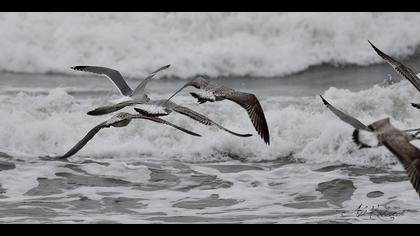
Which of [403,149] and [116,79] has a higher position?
[116,79]

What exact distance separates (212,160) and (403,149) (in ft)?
18.1

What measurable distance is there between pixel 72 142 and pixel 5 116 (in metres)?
1.20

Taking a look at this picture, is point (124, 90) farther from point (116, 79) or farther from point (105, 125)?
point (105, 125)

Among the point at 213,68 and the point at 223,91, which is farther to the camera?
the point at 213,68

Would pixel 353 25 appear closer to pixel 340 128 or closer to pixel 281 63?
pixel 281 63

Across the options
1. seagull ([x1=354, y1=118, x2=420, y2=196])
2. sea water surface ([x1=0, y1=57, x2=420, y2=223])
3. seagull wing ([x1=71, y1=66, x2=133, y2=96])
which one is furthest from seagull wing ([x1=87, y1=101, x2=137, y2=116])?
seagull ([x1=354, y1=118, x2=420, y2=196])

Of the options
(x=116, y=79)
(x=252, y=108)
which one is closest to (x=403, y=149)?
(x=252, y=108)

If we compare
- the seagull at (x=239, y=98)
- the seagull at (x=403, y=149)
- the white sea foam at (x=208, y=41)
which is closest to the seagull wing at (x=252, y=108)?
the seagull at (x=239, y=98)

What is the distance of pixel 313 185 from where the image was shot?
33.8 ft

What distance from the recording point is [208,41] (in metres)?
16.8
